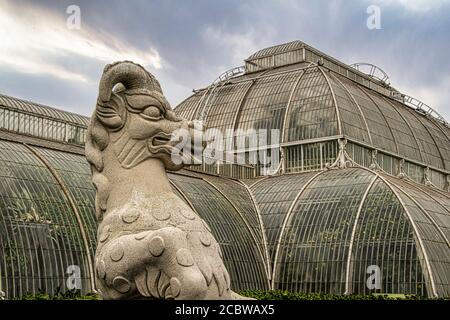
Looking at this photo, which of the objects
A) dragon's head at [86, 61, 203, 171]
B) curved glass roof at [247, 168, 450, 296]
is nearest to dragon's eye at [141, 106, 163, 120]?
dragon's head at [86, 61, 203, 171]

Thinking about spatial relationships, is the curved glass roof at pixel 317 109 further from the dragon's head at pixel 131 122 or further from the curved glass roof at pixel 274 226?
the dragon's head at pixel 131 122

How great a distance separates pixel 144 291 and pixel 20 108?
25.6m

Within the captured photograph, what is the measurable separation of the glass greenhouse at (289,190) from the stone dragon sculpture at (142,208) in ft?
50.8

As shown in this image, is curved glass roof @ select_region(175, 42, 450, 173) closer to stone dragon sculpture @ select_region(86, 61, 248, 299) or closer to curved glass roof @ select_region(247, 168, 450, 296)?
curved glass roof @ select_region(247, 168, 450, 296)

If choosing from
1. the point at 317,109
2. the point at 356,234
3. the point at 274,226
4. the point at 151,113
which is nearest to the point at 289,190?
the point at 274,226

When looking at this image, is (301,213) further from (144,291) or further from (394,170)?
(144,291)

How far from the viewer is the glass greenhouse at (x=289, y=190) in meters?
25.6

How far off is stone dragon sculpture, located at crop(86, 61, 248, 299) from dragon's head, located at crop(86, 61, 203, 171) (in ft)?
0.04

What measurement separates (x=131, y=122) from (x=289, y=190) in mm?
28796

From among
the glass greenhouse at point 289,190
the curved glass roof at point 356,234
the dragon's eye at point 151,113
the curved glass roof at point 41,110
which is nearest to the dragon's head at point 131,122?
the dragon's eye at point 151,113

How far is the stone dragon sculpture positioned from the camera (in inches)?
311

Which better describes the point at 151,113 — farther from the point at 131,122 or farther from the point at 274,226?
the point at 274,226

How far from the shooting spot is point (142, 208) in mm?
8320
